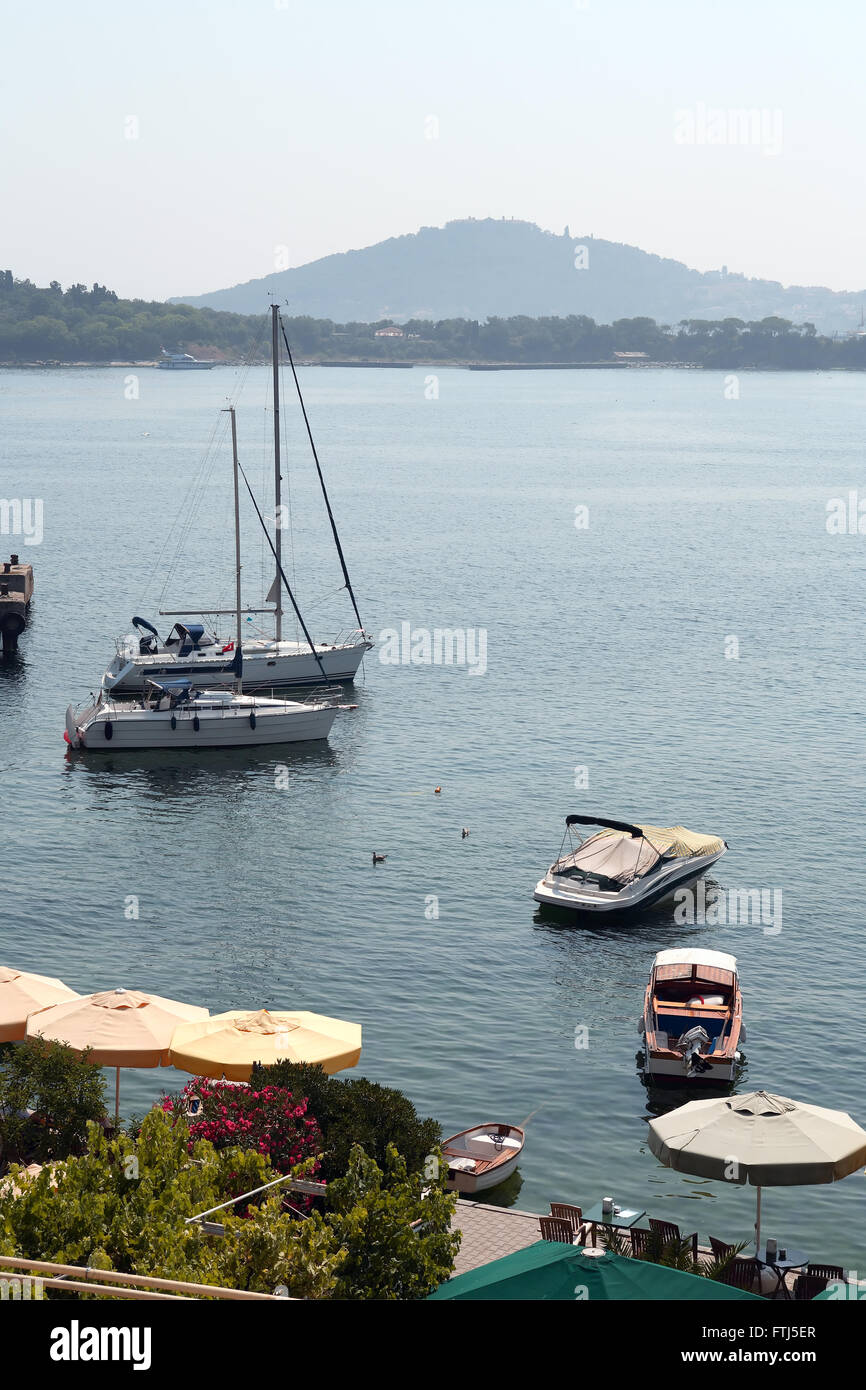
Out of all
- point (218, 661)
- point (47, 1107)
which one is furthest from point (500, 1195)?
point (218, 661)

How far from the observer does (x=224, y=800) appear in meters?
57.0

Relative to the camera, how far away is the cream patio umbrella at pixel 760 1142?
24.1m

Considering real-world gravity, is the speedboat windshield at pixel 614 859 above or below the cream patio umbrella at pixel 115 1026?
below

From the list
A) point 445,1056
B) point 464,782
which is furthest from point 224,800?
point 445,1056

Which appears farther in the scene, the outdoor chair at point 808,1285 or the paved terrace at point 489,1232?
the paved terrace at point 489,1232

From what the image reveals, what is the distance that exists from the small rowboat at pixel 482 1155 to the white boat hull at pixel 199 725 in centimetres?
3397

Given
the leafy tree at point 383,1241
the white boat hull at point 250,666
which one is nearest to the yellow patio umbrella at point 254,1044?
the leafy tree at point 383,1241

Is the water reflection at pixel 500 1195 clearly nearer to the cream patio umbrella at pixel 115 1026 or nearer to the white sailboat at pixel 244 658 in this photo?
the cream patio umbrella at pixel 115 1026

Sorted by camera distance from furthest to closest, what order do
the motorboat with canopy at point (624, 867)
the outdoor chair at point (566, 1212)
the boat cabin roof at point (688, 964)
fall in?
the motorboat with canopy at point (624, 867) < the boat cabin roof at point (688, 964) < the outdoor chair at point (566, 1212)

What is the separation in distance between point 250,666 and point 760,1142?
48.7 metres

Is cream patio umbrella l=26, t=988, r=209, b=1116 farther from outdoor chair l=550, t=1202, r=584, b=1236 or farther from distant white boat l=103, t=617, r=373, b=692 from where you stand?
distant white boat l=103, t=617, r=373, b=692

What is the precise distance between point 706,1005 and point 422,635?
55566 mm

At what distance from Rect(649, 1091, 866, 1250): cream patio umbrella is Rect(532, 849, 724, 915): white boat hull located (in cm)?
1785
